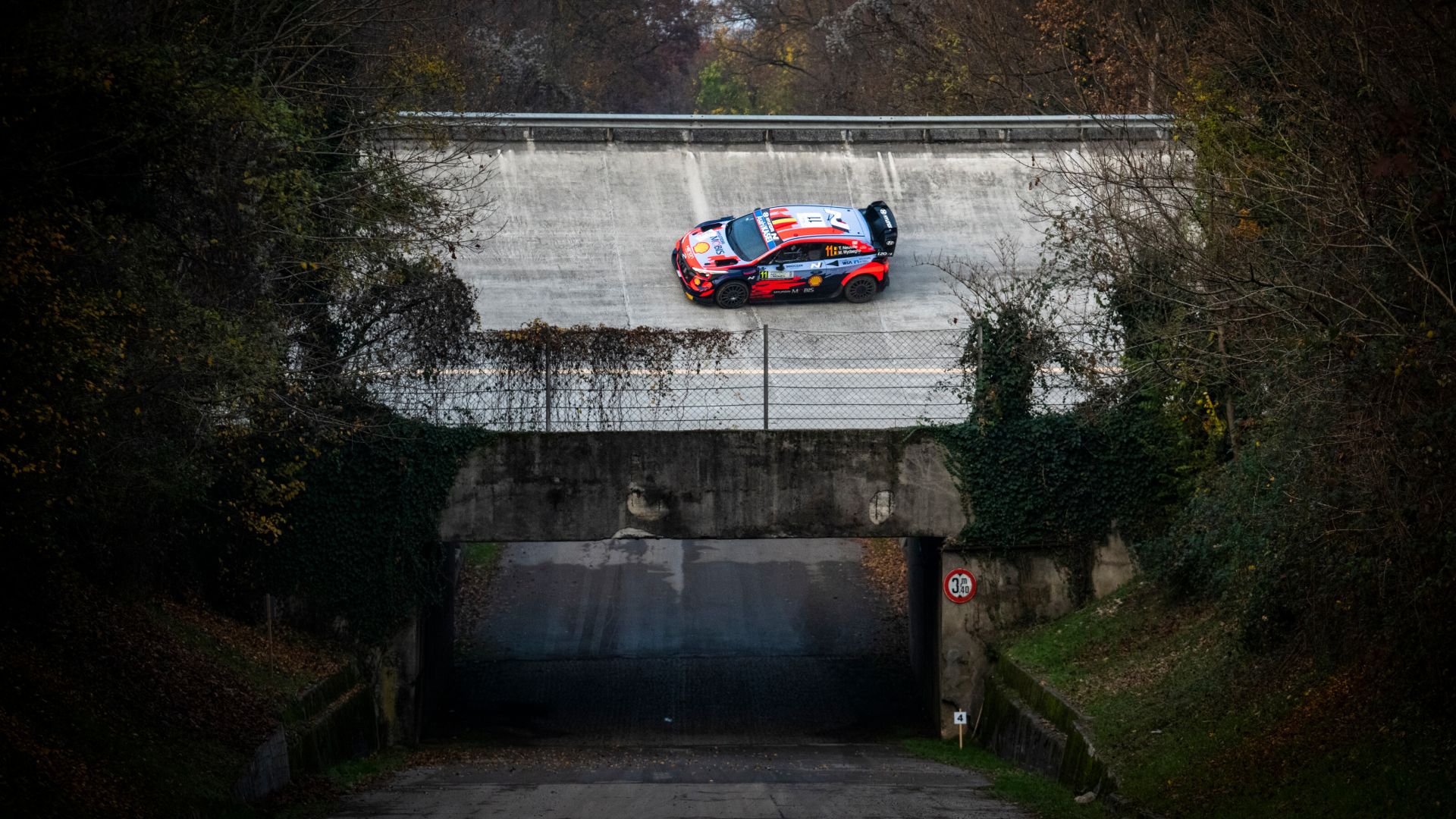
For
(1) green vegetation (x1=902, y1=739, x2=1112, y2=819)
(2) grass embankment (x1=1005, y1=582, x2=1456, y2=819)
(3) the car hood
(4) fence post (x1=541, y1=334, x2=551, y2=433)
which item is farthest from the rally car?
(2) grass embankment (x1=1005, y1=582, x2=1456, y2=819)

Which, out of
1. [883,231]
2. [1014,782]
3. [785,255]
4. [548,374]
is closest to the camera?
[1014,782]

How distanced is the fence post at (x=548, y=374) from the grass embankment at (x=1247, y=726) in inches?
288

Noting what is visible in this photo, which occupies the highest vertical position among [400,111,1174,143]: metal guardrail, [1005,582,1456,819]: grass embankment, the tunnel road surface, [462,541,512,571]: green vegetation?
[400,111,1174,143]: metal guardrail

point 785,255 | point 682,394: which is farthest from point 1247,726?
point 785,255

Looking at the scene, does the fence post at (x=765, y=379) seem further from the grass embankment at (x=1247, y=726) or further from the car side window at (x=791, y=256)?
the car side window at (x=791, y=256)

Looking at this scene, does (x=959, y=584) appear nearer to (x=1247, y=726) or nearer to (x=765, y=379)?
(x=765, y=379)

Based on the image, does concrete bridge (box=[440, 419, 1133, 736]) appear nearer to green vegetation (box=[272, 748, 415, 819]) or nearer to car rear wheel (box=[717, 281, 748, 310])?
green vegetation (box=[272, 748, 415, 819])

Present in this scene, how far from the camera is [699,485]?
19312 millimetres

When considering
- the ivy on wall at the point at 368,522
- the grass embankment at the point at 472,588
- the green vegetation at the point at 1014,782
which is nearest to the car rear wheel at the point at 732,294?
the grass embankment at the point at 472,588

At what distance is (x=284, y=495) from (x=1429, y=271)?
37.7 ft

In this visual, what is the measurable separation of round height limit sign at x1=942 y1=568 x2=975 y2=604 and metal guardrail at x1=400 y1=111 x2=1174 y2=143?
15.2m

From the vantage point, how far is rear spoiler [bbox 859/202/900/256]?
26.2 m

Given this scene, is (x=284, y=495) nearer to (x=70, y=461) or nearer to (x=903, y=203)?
(x=70, y=461)

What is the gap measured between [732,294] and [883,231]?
3100 mm
